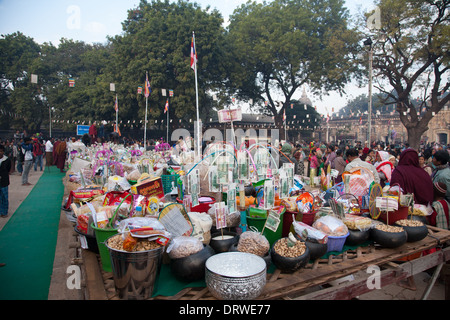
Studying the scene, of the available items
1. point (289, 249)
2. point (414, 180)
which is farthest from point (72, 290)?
point (414, 180)

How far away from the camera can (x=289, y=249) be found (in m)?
2.11

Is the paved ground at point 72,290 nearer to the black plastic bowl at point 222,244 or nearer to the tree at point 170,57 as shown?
the black plastic bowl at point 222,244

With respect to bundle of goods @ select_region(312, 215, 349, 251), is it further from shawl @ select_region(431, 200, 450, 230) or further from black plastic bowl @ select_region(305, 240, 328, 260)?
shawl @ select_region(431, 200, 450, 230)

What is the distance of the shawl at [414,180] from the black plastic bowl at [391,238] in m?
1.23

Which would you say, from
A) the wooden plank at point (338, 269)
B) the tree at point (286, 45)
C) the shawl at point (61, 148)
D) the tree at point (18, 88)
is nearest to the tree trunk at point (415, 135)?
the tree at point (286, 45)

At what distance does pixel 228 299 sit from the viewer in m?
1.64

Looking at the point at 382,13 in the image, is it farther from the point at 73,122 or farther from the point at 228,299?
the point at 73,122

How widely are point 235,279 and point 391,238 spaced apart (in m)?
1.65

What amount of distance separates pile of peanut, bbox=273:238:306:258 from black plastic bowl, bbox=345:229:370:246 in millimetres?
651

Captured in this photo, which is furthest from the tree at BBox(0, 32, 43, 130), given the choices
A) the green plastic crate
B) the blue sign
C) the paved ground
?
the green plastic crate

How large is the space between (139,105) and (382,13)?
15006mm

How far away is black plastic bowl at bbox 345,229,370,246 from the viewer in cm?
252

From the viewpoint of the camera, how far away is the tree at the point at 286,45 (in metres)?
19.0
